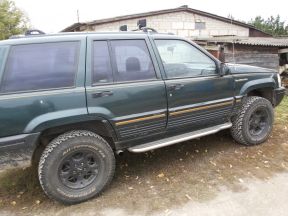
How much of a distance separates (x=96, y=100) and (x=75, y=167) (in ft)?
2.73

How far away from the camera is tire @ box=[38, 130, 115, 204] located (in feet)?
11.4

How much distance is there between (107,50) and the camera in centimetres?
378

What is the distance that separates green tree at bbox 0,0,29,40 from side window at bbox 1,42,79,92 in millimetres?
29725

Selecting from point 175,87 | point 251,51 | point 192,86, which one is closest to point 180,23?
point 251,51

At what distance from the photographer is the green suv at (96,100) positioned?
130 inches

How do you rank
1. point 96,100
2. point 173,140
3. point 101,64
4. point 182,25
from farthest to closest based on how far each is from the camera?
point 182,25 < point 173,140 < point 101,64 < point 96,100

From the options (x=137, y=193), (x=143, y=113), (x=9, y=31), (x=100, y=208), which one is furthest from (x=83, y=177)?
(x=9, y=31)

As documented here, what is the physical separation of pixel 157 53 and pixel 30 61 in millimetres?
1606

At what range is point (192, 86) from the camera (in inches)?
168

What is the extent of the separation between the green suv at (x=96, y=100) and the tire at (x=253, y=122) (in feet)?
1.42

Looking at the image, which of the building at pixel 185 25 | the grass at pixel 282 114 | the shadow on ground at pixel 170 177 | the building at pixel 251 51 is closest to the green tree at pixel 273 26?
the building at pixel 185 25

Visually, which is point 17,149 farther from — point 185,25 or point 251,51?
point 185,25

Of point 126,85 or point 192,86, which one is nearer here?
point 126,85

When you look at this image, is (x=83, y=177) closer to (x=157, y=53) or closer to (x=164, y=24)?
(x=157, y=53)
